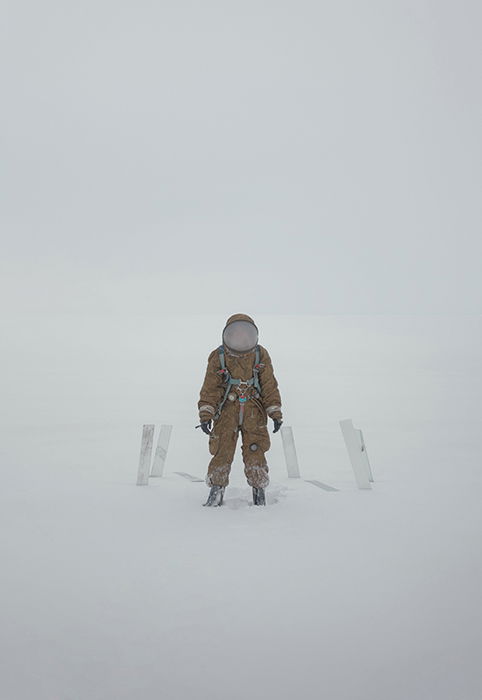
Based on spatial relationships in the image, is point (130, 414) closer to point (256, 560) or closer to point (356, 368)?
point (256, 560)

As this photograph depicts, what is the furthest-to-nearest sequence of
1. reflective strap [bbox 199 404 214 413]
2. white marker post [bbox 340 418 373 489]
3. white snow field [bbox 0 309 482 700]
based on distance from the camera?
white marker post [bbox 340 418 373 489]
reflective strap [bbox 199 404 214 413]
white snow field [bbox 0 309 482 700]

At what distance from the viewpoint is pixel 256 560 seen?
5.04 metres

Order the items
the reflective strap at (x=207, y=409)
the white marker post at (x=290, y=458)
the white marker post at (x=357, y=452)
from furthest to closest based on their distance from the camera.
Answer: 1. the white marker post at (x=290, y=458)
2. the white marker post at (x=357, y=452)
3. the reflective strap at (x=207, y=409)

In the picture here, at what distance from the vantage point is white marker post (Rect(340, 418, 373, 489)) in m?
7.18

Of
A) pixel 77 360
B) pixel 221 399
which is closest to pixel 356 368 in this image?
pixel 77 360

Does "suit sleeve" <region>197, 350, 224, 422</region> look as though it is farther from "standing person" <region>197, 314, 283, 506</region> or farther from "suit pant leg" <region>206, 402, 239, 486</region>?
"suit pant leg" <region>206, 402, 239, 486</region>

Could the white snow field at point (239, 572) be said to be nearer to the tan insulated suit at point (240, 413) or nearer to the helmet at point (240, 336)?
the tan insulated suit at point (240, 413)

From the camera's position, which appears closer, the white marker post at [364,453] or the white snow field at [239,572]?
the white snow field at [239,572]

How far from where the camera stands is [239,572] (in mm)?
4793

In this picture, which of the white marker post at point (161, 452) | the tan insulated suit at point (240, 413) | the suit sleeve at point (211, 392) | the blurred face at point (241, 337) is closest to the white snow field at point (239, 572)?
the white marker post at point (161, 452)

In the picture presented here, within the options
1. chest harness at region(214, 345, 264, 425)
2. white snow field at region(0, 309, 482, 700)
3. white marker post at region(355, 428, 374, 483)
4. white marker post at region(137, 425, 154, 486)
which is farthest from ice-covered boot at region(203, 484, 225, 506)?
white marker post at region(355, 428, 374, 483)

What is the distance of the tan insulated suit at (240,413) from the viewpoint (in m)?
6.55

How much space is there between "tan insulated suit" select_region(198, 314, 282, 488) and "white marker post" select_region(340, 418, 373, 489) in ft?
2.89

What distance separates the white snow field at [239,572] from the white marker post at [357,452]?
13 centimetres
